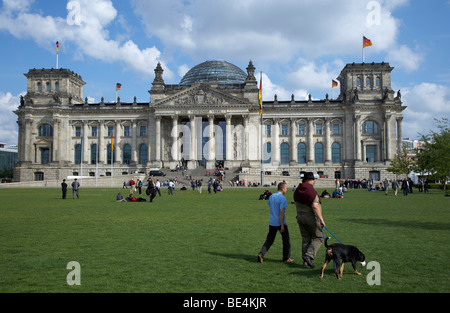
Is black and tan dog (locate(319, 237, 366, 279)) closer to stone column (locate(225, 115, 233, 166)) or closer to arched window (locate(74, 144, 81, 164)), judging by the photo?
stone column (locate(225, 115, 233, 166))

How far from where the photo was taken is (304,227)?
Result: 1023cm

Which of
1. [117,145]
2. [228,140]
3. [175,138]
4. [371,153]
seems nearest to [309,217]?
[228,140]

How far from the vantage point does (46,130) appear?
288 ft

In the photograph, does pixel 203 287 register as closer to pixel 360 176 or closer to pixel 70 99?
pixel 360 176

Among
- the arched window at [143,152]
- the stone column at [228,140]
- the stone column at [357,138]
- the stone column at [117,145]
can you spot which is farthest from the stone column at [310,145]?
the stone column at [117,145]

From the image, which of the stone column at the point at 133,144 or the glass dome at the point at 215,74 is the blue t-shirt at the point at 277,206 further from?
the glass dome at the point at 215,74

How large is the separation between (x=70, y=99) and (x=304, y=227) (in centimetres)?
8720

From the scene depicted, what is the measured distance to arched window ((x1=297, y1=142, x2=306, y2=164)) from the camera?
84562 millimetres

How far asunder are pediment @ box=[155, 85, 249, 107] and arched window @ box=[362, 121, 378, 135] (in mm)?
24719

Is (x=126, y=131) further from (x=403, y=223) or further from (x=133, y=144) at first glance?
(x=403, y=223)

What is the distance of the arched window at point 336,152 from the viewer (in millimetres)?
83750

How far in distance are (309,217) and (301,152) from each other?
76103mm

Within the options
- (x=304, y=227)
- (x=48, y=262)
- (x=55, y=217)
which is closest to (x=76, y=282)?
(x=48, y=262)

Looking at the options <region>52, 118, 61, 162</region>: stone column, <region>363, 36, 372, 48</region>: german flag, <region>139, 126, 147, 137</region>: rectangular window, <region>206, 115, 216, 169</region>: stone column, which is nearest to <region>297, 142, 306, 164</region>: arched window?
<region>206, 115, 216, 169</region>: stone column
